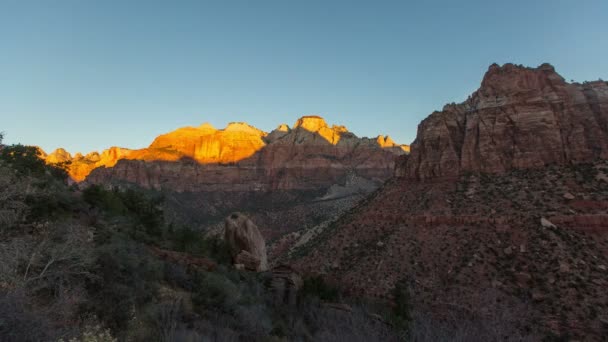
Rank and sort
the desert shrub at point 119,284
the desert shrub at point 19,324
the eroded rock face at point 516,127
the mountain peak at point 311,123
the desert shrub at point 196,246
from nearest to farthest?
the desert shrub at point 19,324, the desert shrub at point 119,284, the desert shrub at point 196,246, the eroded rock face at point 516,127, the mountain peak at point 311,123

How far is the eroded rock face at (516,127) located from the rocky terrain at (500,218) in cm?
11

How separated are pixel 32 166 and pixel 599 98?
172 ft

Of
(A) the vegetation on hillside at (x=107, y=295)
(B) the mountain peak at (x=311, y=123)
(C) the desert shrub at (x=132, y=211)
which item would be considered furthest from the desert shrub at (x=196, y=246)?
(B) the mountain peak at (x=311, y=123)

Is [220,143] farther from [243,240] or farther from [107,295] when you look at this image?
[107,295]

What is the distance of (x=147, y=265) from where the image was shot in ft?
46.4

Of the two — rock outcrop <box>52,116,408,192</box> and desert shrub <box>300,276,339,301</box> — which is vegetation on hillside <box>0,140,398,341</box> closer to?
desert shrub <box>300,276,339,301</box>

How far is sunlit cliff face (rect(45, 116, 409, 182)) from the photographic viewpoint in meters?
145

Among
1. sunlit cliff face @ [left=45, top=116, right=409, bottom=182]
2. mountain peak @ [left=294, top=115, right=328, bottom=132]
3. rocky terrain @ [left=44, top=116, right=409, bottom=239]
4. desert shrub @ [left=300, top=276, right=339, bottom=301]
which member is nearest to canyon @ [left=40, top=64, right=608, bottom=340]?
desert shrub @ [left=300, top=276, right=339, bottom=301]

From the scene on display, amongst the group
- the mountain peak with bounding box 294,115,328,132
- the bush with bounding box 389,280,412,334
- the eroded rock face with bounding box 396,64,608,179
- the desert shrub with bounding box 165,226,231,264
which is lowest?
the bush with bounding box 389,280,412,334

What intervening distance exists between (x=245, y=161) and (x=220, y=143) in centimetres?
1718

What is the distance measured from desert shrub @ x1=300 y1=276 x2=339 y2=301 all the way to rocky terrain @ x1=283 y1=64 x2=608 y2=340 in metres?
3.03

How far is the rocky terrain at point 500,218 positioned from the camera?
22.3 metres

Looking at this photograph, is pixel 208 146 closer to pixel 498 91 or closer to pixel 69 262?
pixel 498 91

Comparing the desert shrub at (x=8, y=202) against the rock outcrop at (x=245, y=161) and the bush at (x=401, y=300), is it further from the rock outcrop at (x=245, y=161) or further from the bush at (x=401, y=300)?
the rock outcrop at (x=245, y=161)
